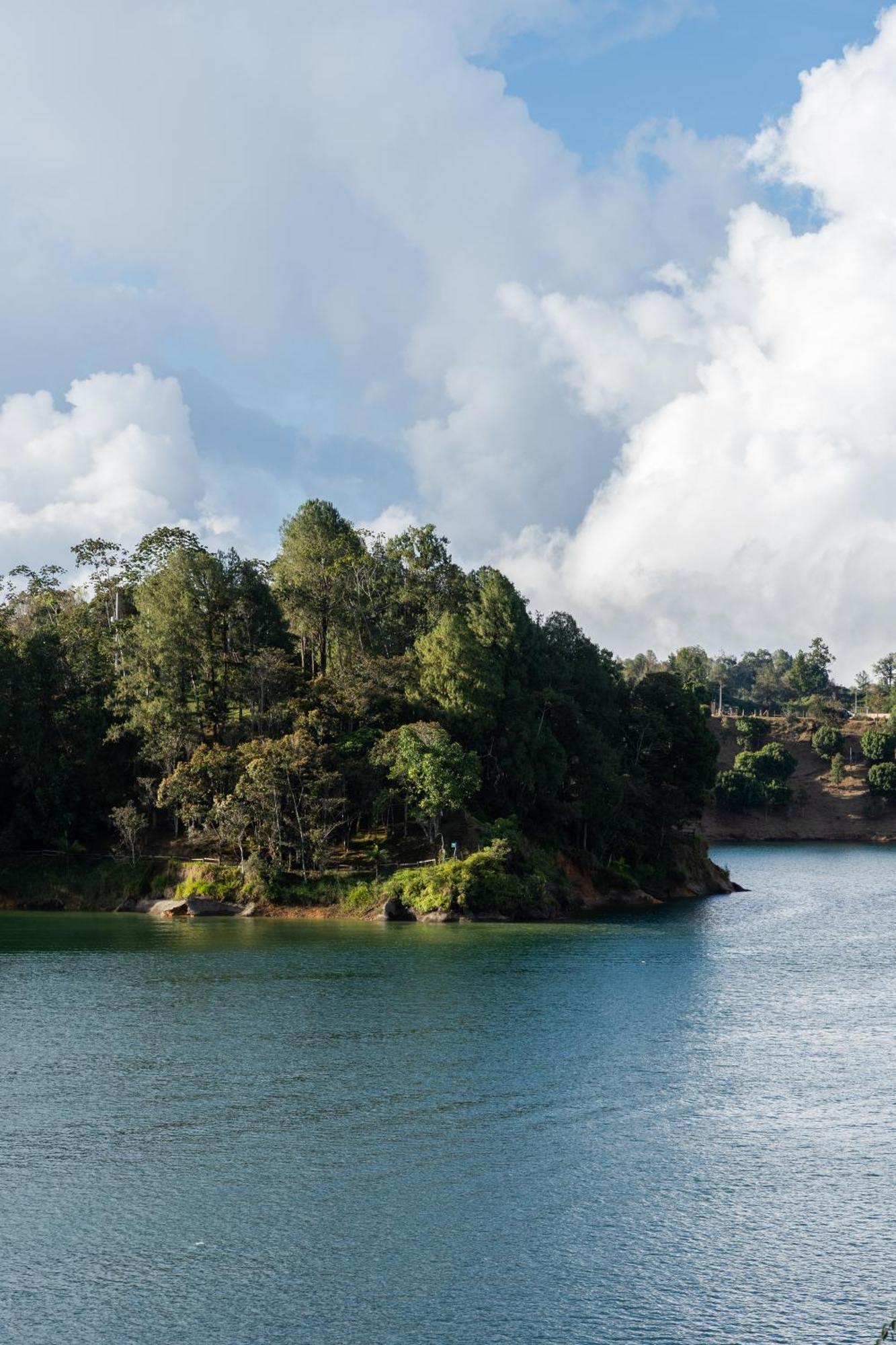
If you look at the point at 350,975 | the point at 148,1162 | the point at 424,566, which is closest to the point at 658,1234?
the point at 148,1162

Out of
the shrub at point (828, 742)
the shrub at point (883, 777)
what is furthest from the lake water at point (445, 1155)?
the shrub at point (828, 742)

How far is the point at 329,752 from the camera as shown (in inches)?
3083

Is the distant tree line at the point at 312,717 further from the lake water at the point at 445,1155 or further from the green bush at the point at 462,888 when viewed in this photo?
the lake water at the point at 445,1155

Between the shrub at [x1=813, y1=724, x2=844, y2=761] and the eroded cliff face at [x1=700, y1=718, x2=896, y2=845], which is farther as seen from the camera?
the shrub at [x1=813, y1=724, x2=844, y2=761]

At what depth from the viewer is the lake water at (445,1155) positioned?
69.0 ft

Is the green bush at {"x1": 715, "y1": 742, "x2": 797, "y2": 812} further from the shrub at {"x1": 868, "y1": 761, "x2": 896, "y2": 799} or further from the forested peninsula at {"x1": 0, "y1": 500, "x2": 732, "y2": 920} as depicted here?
the forested peninsula at {"x1": 0, "y1": 500, "x2": 732, "y2": 920}

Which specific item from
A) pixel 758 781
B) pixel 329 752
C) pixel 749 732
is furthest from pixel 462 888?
pixel 749 732

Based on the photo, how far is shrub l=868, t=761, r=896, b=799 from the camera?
555 feet

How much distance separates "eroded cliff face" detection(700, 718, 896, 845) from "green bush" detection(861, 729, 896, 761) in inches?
125

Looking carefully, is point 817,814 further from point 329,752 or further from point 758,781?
point 329,752

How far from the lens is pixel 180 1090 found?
3338 centimetres

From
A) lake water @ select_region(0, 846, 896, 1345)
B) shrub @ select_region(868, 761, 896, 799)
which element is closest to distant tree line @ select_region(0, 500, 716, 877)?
lake water @ select_region(0, 846, 896, 1345)

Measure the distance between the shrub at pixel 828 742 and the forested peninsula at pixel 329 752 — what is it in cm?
9031

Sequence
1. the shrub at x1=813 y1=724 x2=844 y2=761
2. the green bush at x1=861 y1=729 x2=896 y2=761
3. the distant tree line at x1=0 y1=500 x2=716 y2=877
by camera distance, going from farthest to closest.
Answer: the shrub at x1=813 y1=724 x2=844 y2=761, the green bush at x1=861 y1=729 x2=896 y2=761, the distant tree line at x1=0 y1=500 x2=716 y2=877
